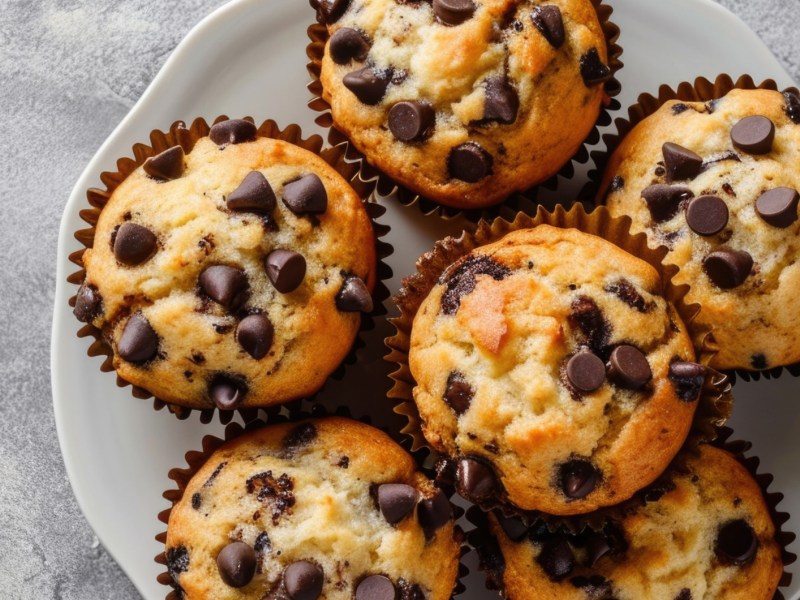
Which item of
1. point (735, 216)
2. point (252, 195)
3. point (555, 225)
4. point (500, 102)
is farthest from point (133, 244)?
point (735, 216)

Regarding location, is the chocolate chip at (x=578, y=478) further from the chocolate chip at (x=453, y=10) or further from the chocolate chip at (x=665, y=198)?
the chocolate chip at (x=453, y=10)

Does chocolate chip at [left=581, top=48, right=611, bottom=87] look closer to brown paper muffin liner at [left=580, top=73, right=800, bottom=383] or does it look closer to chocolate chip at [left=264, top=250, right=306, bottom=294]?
brown paper muffin liner at [left=580, top=73, right=800, bottom=383]

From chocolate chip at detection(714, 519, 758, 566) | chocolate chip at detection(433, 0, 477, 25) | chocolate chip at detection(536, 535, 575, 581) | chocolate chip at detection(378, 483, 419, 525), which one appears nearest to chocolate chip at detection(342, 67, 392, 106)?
chocolate chip at detection(433, 0, 477, 25)

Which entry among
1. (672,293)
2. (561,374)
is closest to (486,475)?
(561,374)

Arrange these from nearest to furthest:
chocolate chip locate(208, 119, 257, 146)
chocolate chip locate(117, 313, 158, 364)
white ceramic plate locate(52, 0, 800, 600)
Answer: chocolate chip locate(117, 313, 158, 364) < chocolate chip locate(208, 119, 257, 146) < white ceramic plate locate(52, 0, 800, 600)

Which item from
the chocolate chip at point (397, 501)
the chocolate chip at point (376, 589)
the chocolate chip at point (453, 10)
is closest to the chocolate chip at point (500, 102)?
the chocolate chip at point (453, 10)

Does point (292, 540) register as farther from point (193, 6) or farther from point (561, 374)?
point (193, 6)
